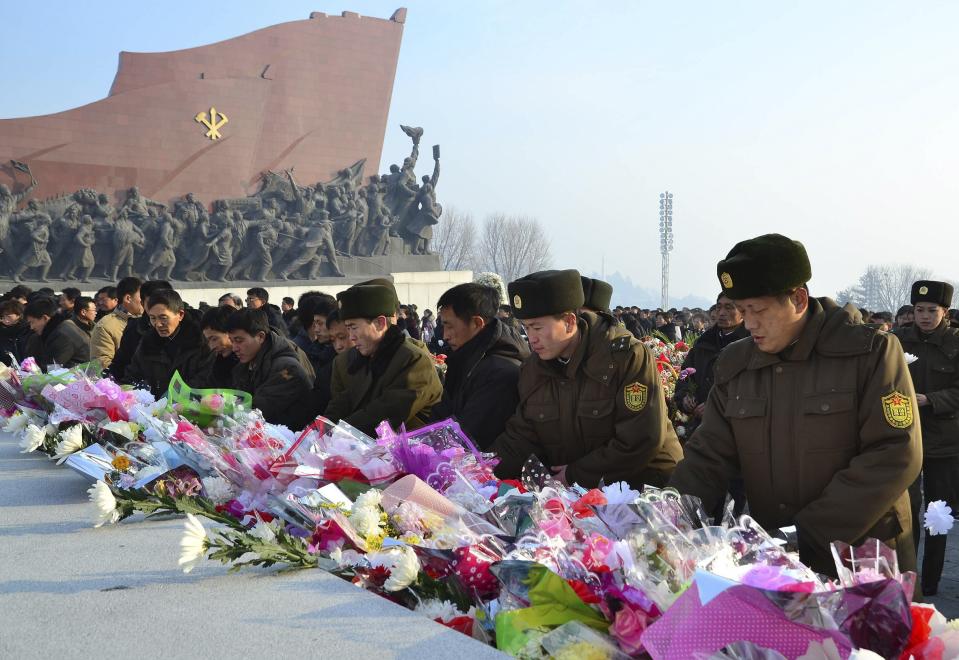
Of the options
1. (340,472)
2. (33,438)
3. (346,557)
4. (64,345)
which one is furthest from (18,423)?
(64,345)

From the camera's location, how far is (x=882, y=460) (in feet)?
7.50

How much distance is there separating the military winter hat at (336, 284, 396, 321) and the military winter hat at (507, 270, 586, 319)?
825mm

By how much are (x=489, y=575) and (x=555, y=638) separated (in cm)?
29

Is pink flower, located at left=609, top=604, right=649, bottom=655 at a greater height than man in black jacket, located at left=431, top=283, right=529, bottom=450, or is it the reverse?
man in black jacket, located at left=431, top=283, right=529, bottom=450

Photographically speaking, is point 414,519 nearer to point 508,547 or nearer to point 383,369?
point 508,547

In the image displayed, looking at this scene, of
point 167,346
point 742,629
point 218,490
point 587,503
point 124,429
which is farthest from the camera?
point 167,346

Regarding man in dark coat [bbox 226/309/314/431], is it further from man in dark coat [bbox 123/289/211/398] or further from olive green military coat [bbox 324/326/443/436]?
man in dark coat [bbox 123/289/211/398]

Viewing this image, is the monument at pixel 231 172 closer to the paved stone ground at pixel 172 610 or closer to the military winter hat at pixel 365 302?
the military winter hat at pixel 365 302

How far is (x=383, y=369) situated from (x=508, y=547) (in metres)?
2.07

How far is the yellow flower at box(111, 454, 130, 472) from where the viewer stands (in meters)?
2.73

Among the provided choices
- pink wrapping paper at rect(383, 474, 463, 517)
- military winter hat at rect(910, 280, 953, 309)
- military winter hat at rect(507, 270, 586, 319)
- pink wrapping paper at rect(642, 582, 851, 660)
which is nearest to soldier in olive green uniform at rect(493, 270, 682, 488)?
military winter hat at rect(507, 270, 586, 319)

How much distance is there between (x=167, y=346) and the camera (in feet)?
17.5

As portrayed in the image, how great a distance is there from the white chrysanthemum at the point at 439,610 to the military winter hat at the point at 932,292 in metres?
4.34

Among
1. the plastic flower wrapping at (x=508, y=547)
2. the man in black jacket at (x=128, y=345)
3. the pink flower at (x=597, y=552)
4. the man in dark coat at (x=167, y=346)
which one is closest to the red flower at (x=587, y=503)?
the plastic flower wrapping at (x=508, y=547)
